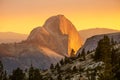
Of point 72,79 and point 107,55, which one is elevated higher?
point 107,55

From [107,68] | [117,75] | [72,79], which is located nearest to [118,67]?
[117,75]

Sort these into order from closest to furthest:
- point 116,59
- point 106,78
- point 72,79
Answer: point 106,78, point 116,59, point 72,79

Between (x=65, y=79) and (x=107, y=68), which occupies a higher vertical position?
(x=107, y=68)

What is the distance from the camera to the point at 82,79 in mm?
178125

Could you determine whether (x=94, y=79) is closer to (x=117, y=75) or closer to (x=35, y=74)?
(x=117, y=75)

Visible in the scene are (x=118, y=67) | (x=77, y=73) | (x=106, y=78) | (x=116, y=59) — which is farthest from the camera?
(x=77, y=73)

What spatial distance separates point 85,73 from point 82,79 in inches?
490

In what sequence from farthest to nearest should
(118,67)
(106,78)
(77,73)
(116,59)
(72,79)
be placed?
(77,73), (72,79), (116,59), (118,67), (106,78)

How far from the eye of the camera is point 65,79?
194m

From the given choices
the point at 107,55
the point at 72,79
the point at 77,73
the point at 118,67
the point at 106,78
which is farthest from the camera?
the point at 77,73

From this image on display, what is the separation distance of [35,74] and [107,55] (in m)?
62.4

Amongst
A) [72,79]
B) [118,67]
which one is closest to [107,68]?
[118,67]

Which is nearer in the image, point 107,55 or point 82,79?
point 107,55

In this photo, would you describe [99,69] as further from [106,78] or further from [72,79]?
[106,78]
